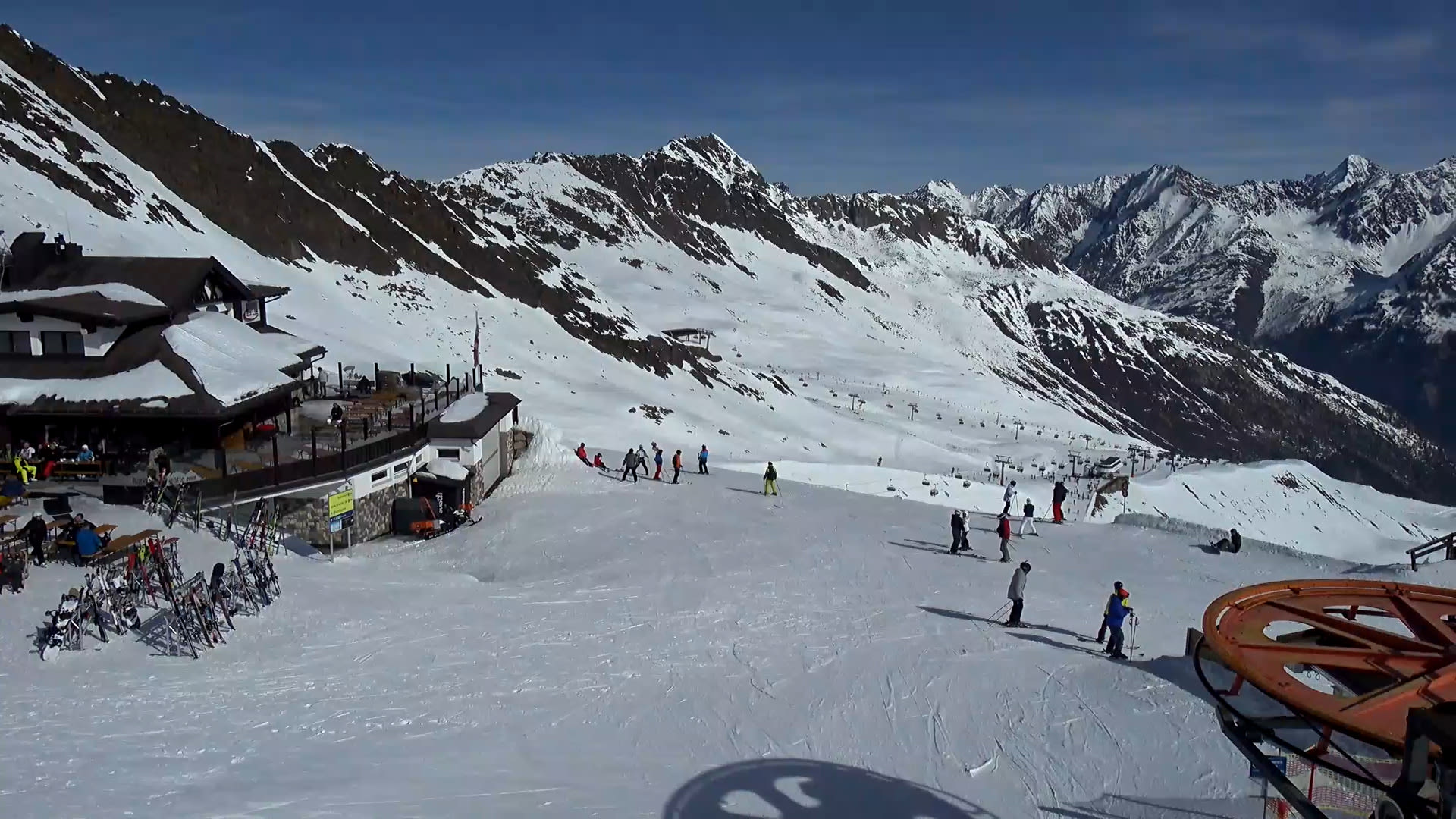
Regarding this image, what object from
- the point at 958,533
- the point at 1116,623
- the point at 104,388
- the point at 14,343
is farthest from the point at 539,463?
the point at 1116,623

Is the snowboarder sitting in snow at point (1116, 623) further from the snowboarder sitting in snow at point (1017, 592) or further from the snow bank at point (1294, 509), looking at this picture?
the snow bank at point (1294, 509)

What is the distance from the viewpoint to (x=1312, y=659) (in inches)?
320

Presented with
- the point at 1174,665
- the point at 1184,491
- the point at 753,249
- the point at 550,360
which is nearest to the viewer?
the point at 1174,665

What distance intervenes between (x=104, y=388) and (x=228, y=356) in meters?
3.19

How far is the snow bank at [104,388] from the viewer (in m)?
24.0

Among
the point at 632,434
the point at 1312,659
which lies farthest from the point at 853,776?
the point at 632,434

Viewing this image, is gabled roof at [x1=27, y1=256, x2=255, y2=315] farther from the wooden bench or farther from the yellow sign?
the wooden bench

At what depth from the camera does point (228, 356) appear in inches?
1049

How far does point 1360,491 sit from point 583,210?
129 m

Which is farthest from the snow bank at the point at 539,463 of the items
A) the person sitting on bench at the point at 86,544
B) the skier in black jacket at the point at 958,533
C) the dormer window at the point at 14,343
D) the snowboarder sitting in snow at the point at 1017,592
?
the snowboarder sitting in snow at the point at 1017,592

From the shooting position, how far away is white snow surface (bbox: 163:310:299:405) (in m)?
25.0

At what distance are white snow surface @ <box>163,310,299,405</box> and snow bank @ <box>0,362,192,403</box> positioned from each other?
0.74 metres

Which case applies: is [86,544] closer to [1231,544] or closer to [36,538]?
[36,538]

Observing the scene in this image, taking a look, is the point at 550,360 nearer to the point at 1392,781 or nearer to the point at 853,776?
the point at 853,776
